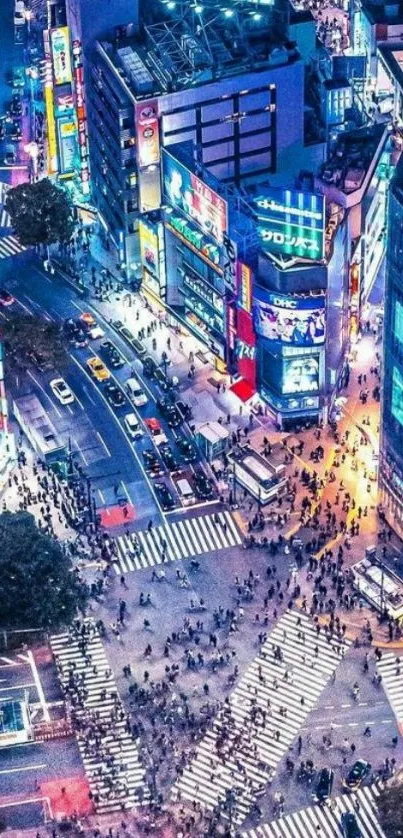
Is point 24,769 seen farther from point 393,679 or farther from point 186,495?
point 186,495

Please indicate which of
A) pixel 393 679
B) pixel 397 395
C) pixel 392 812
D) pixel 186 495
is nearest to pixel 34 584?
pixel 186 495

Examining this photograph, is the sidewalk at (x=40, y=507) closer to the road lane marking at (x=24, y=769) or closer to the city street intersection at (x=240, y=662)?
the city street intersection at (x=240, y=662)

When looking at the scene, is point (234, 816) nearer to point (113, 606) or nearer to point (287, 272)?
point (113, 606)

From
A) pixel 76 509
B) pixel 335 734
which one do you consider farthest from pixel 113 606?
pixel 335 734

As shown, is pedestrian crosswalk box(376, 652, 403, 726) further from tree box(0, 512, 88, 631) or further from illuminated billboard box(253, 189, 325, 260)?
illuminated billboard box(253, 189, 325, 260)

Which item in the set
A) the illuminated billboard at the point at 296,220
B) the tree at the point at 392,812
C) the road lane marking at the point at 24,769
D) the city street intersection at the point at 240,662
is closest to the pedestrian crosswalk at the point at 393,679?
the city street intersection at the point at 240,662

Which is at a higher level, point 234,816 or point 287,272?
point 287,272
